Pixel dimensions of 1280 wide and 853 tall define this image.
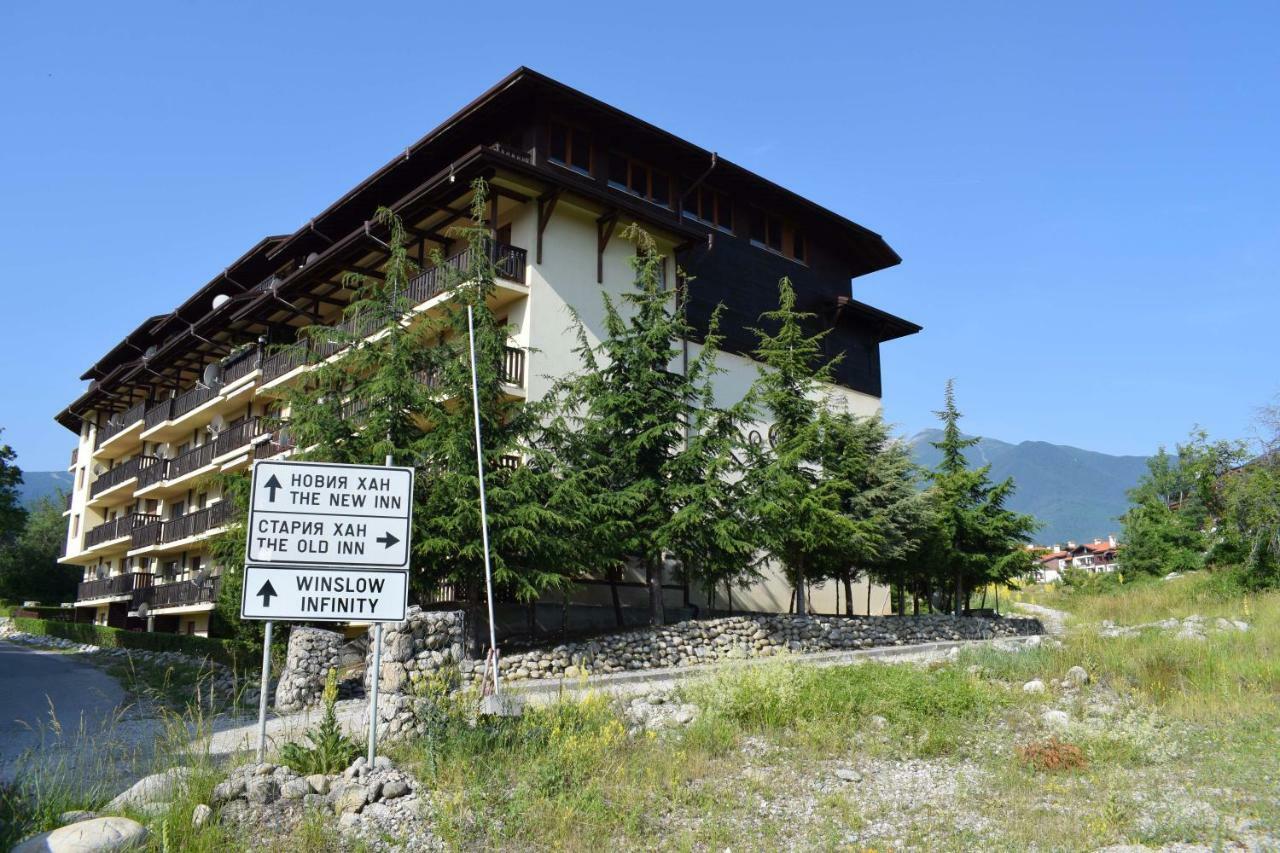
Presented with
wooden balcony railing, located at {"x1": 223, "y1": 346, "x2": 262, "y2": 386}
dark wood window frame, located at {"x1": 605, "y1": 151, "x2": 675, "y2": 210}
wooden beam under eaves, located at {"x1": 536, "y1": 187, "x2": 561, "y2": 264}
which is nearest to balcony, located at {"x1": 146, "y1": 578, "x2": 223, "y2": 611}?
wooden balcony railing, located at {"x1": 223, "y1": 346, "x2": 262, "y2": 386}

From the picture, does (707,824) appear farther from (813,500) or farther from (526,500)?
(813,500)

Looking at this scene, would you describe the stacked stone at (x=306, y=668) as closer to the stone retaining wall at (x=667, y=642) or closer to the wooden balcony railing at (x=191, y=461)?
the stone retaining wall at (x=667, y=642)

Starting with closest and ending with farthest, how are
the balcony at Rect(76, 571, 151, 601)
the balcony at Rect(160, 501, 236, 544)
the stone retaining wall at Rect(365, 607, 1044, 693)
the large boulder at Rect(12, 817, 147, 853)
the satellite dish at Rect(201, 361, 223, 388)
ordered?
the large boulder at Rect(12, 817, 147, 853) → the stone retaining wall at Rect(365, 607, 1044, 693) → the balcony at Rect(160, 501, 236, 544) → the satellite dish at Rect(201, 361, 223, 388) → the balcony at Rect(76, 571, 151, 601)

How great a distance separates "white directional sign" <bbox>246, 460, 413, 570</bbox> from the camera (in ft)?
28.6

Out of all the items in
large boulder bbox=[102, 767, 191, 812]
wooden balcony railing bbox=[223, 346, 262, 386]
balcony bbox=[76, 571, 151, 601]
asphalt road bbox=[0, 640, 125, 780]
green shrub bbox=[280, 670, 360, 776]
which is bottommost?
asphalt road bbox=[0, 640, 125, 780]

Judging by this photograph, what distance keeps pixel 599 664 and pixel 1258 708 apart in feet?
→ 36.2

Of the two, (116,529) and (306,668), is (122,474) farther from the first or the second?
(306,668)

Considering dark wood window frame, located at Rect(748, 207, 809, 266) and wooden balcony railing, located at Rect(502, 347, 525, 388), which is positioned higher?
dark wood window frame, located at Rect(748, 207, 809, 266)

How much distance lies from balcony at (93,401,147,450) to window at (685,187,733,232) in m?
30.2

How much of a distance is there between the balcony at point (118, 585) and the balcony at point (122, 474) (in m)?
4.74

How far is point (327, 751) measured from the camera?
8.52 metres

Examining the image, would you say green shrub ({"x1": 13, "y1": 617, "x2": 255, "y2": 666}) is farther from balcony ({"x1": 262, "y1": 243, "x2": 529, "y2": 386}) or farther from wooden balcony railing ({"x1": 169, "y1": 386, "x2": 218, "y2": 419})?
wooden balcony railing ({"x1": 169, "y1": 386, "x2": 218, "y2": 419})

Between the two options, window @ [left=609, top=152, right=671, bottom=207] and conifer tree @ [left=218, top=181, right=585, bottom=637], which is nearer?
conifer tree @ [left=218, top=181, right=585, bottom=637]

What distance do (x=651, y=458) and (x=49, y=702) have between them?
13749 millimetres
